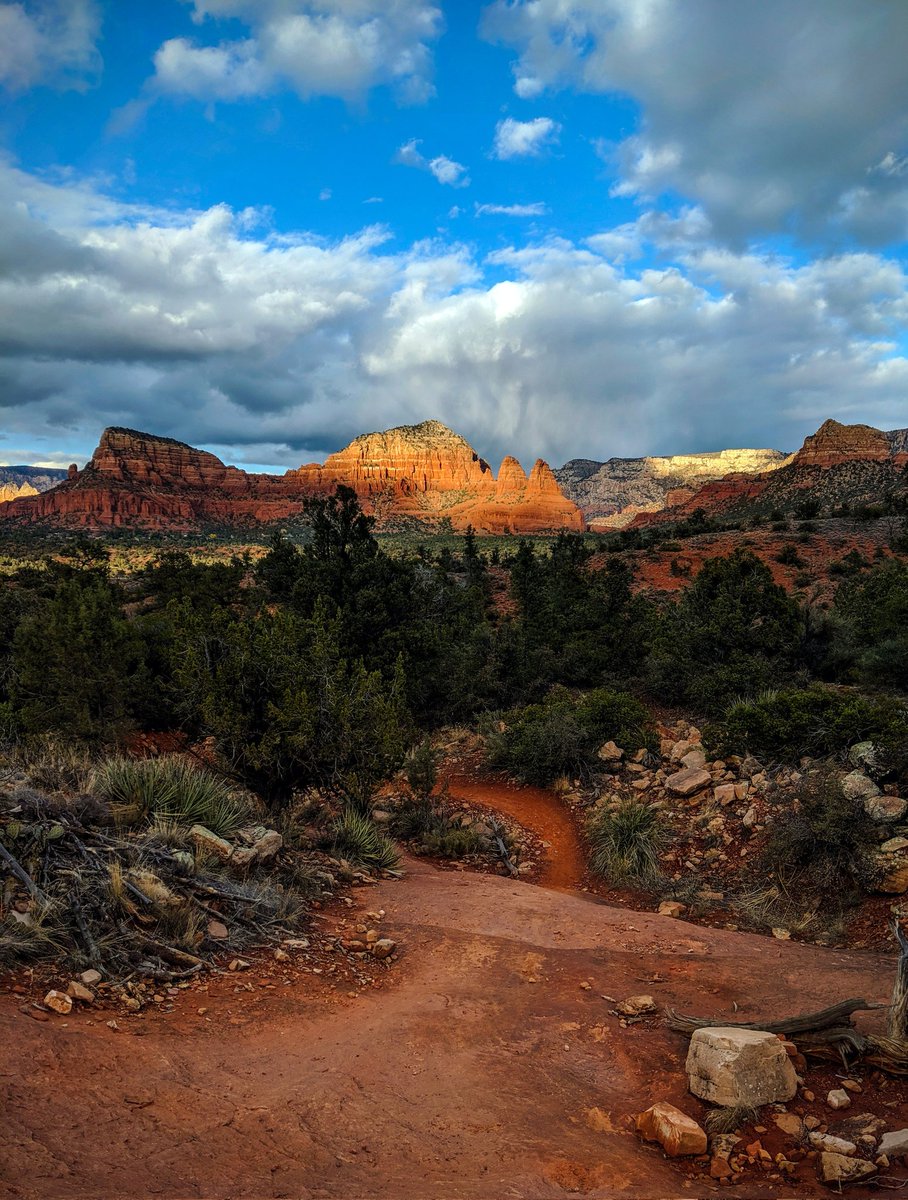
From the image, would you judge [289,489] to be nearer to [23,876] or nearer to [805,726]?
[805,726]

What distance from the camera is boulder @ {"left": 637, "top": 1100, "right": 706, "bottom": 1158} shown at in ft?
12.1

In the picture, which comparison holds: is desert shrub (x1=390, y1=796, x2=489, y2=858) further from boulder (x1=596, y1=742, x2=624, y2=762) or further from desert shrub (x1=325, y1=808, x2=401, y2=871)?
boulder (x1=596, y1=742, x2=624, y2=762)

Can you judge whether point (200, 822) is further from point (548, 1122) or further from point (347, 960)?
point (548, 1122)

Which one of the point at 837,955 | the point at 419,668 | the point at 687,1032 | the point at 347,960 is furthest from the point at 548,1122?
the point at 419,668

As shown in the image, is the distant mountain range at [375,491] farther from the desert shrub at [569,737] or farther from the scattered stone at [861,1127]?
the scattered stone at [861,1127]

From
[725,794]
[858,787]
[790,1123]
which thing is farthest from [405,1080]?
[725,794]

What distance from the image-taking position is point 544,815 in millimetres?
13055

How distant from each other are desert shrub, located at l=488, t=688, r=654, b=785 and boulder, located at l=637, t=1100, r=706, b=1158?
33.7 ft

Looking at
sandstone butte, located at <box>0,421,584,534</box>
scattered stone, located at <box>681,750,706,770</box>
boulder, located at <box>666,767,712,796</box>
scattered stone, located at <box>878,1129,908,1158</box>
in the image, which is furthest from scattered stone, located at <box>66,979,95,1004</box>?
sandstone butte, located at <box>0,421,584,534</box>

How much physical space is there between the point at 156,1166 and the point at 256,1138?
0.54 meters

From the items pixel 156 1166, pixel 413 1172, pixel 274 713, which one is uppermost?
pixel 274 713

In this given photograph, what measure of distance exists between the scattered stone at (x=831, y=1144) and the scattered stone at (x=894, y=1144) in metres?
0.15

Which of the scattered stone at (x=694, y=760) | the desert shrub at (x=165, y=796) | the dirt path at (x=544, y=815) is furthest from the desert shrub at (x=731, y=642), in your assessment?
the desert shrub at (x=165, y=796)

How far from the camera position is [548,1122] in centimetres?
393
